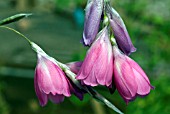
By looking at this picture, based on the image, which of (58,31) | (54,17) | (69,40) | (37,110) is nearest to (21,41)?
(69,40)

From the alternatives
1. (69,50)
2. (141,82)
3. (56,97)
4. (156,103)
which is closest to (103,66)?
(141,82)

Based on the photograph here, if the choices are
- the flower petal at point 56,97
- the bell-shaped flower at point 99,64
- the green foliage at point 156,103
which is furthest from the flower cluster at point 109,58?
the green foliage at point 156,103

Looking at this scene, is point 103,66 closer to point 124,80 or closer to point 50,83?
point 124,80

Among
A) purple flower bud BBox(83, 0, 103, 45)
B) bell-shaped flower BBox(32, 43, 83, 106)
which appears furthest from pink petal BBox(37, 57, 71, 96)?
purple flower bud BBox(83, 0, 103, 45)

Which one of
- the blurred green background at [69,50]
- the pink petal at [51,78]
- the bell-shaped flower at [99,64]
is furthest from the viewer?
the blurred green background at [69,50]

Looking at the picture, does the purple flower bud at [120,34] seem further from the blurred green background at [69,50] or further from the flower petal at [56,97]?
the blurred green background at [69,50]

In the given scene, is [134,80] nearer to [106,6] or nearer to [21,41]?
[106,6]

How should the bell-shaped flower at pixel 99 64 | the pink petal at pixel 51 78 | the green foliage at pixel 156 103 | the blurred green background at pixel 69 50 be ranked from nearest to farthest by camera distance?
the bell-shaped flower at pixel 99 64 → the pink petal at pixel 51 78 → the green foliage at pixel 156 103 → the blurred green background at pixel 69 50
